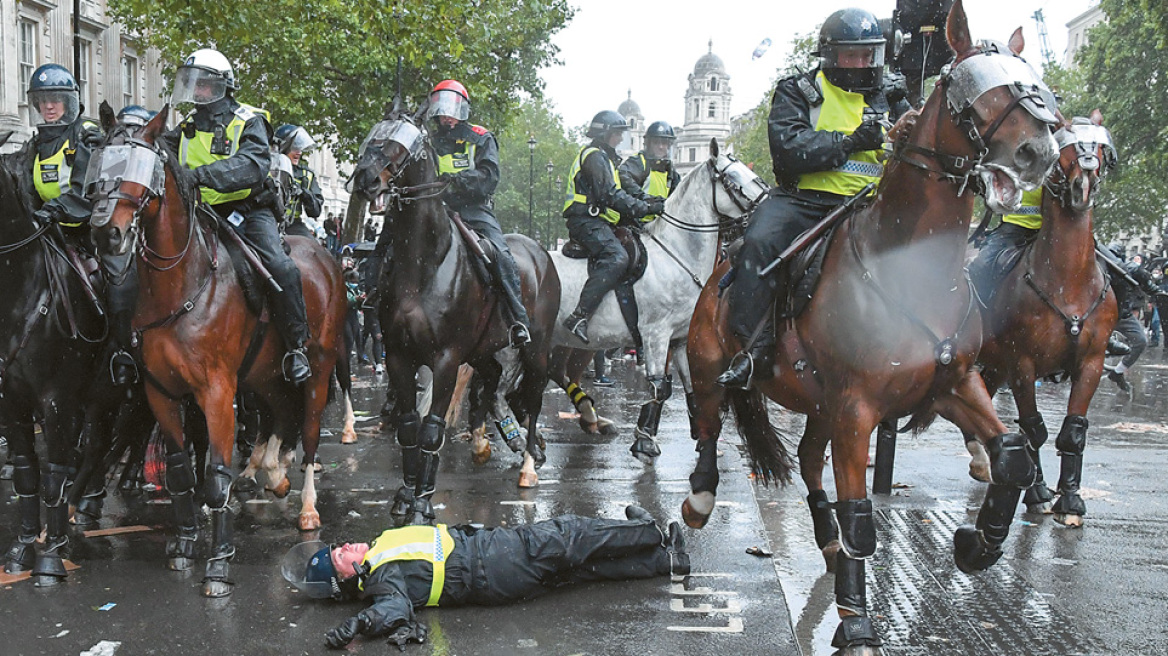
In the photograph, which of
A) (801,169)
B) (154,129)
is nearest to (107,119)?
(154,129)

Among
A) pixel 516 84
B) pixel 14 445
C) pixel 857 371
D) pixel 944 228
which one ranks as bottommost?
pixel 14 445

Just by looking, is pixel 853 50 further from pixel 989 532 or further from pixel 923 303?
pixel 989 532

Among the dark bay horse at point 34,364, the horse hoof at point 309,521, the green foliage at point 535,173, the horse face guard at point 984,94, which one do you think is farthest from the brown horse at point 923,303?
the green foliage at point 535,173

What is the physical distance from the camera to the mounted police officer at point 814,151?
5.70 metres

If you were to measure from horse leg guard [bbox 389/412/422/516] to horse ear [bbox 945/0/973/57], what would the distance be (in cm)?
451

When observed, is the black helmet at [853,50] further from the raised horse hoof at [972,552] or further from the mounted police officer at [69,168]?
the mounted police officer at [69,168]

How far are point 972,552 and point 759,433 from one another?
1.70m

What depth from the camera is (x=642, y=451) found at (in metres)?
9.46

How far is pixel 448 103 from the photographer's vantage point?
27.5 feet

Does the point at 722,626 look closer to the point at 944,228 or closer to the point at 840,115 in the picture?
the point at 944,228

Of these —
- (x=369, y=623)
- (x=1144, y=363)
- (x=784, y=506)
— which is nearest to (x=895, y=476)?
(x=784, y=506)

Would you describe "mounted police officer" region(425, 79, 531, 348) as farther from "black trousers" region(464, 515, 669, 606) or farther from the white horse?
"black trousers" region(464, 515, 669, 606)

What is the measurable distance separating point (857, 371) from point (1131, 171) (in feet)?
105

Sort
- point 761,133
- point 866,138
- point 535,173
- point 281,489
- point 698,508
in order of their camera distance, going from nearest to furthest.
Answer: point 866,138
point 698,508
point 281,489
point 761,133
point 535,173
